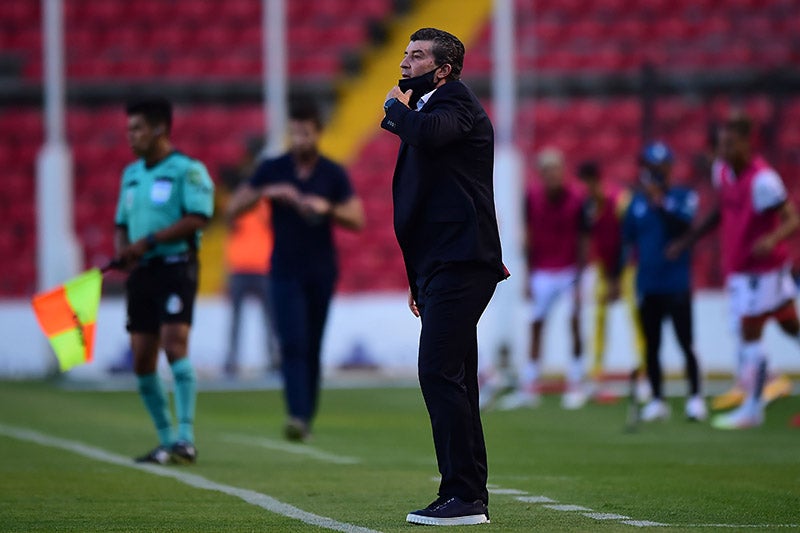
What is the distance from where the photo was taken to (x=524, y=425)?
45.2 ft

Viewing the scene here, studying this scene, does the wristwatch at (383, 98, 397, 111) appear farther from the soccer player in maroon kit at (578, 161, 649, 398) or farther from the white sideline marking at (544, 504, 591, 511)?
the soccer player in maroon kit at (578, 161, 649, 398)

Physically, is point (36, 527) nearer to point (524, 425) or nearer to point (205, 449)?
point (205, 449)

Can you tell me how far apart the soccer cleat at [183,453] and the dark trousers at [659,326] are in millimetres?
5036

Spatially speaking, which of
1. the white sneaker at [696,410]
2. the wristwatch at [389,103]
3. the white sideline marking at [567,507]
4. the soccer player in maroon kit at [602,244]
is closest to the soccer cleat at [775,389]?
the white sneaker at [696,410]

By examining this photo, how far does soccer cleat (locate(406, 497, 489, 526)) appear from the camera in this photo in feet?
23.4

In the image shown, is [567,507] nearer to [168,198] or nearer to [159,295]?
[159,295]

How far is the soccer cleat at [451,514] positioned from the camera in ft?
23.4

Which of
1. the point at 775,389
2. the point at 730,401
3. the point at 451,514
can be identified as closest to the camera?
the point at 451,514

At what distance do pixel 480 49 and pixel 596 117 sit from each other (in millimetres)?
1988

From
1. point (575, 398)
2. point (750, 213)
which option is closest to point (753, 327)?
point (750, 213)

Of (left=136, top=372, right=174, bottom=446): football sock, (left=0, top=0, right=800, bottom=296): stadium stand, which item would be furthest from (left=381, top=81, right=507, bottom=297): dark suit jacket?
(left=0, top=0, right=800, bottom=296): stadium stand

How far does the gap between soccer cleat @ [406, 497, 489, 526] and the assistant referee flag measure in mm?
3293

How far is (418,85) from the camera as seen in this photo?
7.35m

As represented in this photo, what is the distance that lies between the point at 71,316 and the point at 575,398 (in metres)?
7.19
